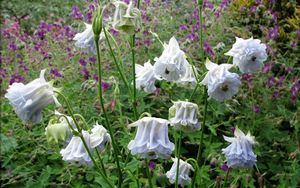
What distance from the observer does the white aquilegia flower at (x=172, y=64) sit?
4.62 feet

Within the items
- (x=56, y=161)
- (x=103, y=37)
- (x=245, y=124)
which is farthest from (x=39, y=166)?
(x=103, y=37)

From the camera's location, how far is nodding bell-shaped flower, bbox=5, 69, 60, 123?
123 cm

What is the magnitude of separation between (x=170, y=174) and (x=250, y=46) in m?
0.51

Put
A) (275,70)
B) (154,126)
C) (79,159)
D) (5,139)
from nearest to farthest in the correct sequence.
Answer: (154,126), (79,159), (5,139), (275,70)

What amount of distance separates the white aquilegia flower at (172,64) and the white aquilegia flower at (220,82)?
0.25ft

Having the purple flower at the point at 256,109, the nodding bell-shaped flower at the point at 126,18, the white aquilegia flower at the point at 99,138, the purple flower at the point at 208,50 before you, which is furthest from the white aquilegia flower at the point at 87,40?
the purple flower at the point at 208,50

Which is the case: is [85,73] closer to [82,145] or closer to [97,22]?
[82,145]

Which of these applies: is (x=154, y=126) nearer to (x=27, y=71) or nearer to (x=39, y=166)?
(x=39, y=166)

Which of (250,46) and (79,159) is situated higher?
(250,46)

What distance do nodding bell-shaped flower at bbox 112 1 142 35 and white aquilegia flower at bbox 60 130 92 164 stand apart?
309 millimetres

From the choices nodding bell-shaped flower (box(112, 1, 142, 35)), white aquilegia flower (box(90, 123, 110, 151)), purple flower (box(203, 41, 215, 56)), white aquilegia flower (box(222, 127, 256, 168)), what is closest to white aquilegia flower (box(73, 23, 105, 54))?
nodding bell-shaped flower (box(112, 1, 142, 35))

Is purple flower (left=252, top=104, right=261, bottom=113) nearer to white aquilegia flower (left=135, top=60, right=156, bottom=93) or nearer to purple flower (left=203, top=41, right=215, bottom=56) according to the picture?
purple flower (left=203, top=41, right=215, bottom=56)

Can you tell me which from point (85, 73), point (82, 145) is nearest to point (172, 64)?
point (82, 145)

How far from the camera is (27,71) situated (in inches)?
146
